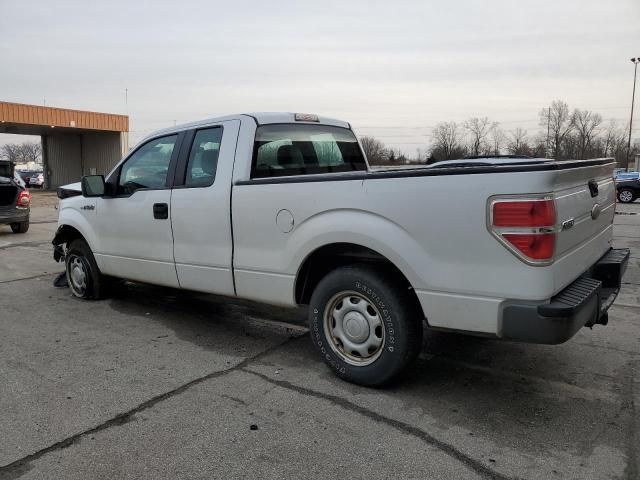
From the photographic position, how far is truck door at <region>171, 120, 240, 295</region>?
4426mm

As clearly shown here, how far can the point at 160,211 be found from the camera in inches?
194

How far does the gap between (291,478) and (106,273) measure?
398cm

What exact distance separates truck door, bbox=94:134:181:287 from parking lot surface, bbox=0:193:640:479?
603 mm

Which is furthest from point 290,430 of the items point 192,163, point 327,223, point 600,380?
point 192,163

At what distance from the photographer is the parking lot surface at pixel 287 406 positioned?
2.81 m

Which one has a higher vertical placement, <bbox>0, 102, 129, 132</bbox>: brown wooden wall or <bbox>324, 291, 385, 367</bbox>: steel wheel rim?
<bbox>0, 102, 129, 132</bbox>: brown wooden wall

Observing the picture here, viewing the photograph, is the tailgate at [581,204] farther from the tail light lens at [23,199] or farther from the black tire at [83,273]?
the tail light lens at [23,199]

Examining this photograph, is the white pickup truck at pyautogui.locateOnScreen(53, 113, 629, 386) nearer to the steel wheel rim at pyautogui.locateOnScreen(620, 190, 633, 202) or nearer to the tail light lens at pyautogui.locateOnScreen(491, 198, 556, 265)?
the tail light lens at pyautogui.locateOnScreen(491, 198, 556, 265)

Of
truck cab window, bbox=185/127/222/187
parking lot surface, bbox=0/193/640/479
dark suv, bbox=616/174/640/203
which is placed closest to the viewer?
parking lot surface, bbox=0/193/640/479

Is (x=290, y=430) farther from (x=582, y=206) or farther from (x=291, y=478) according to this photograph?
(x=582, y=206)

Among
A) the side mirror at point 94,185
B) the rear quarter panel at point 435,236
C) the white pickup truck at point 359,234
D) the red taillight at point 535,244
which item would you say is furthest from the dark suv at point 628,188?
the red taillight at point 535,244

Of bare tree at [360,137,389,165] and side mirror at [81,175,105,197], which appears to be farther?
bare tree at [360,137,389,165]

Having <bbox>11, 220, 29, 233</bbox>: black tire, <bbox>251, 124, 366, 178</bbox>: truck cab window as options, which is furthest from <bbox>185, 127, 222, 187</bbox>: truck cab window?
<bbox>11, 220, 29, 233</bbox>: black tire

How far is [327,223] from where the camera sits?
369 cm
